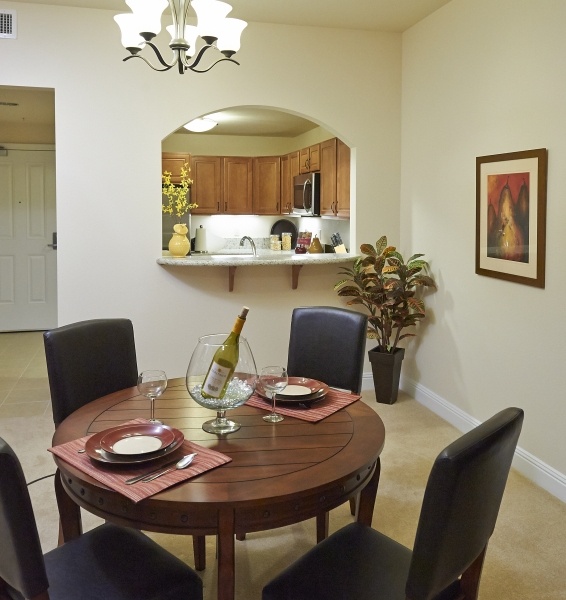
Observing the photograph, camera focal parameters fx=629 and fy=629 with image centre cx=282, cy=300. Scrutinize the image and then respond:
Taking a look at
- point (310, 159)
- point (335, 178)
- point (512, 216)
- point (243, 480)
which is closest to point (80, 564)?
point (243, 480)

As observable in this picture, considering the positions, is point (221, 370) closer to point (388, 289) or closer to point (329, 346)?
point (329, 346)

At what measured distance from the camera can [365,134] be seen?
480 centimetres

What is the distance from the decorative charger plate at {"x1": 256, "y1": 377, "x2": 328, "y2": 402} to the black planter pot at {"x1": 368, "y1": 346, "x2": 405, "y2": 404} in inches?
88.9

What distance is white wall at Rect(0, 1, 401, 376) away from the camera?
13.9 feet

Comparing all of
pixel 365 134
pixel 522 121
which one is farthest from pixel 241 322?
pixel 365 134

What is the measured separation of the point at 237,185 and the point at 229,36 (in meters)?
5.67

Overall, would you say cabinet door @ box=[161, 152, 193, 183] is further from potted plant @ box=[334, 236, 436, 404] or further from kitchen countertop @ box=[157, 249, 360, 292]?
potted plant @ box=[334, 236, 436, 404]

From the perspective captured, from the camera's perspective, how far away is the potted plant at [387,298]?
4473mm

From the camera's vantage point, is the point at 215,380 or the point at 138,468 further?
the point at 215,380

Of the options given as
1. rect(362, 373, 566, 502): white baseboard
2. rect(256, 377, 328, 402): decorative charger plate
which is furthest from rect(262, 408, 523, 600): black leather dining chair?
rect(362, 373, 566, 502): white baseboard

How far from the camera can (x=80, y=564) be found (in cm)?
174

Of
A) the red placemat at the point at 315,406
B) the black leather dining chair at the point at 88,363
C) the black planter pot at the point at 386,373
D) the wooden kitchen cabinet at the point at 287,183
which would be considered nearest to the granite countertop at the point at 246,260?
the black planter pot at the point at 386,373

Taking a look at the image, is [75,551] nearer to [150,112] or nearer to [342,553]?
[342,553]

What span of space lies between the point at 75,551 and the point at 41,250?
21.2 feet
